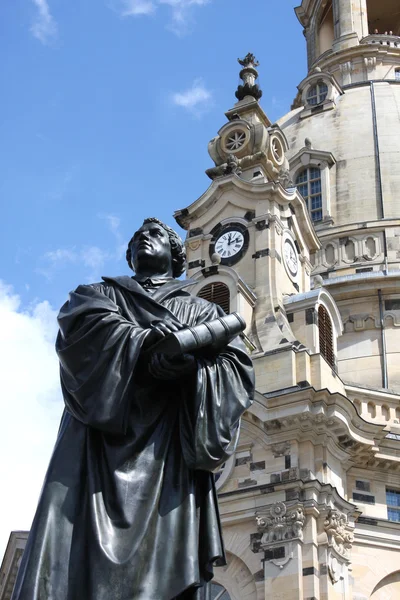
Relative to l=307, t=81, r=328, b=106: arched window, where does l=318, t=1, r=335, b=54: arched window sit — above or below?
above

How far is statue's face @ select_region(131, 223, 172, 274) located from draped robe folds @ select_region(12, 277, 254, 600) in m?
0.47

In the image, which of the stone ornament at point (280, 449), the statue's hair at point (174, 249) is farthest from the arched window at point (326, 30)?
the statue's hair at point (174, 249)

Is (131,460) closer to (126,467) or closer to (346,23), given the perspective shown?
(126,467)

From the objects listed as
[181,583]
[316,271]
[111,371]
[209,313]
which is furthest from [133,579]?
[316,271]

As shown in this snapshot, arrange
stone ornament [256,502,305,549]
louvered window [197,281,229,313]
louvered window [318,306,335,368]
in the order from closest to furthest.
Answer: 1. stone ornament [256,502,305,549]
2. louvered window [197,281,229,313]
3. louvered window [318,306,335,368]

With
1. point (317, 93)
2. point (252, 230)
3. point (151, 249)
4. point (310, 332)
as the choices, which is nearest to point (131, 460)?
point (151, 249)

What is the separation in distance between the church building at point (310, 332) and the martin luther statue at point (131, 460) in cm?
1572

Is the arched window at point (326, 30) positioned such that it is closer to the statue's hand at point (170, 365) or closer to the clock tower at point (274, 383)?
the clock tower at point (274, 383)

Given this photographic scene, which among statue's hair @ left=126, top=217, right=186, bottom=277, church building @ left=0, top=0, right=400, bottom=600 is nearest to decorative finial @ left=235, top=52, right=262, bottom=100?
church building @ left=0, top=0, right=400, bottom=600

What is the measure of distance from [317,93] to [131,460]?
39.0m

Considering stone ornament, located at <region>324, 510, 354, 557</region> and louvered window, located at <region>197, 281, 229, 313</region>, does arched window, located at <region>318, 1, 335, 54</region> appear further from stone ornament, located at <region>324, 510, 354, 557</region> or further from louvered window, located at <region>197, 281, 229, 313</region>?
stone ornament, located at <region>324, 510, 354, 557</region>

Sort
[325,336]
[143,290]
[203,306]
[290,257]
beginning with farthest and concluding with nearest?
[290,257], [325,336], [203,306], [143,290]

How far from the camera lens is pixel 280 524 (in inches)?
818

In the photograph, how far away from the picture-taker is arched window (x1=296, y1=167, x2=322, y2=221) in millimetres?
37672
